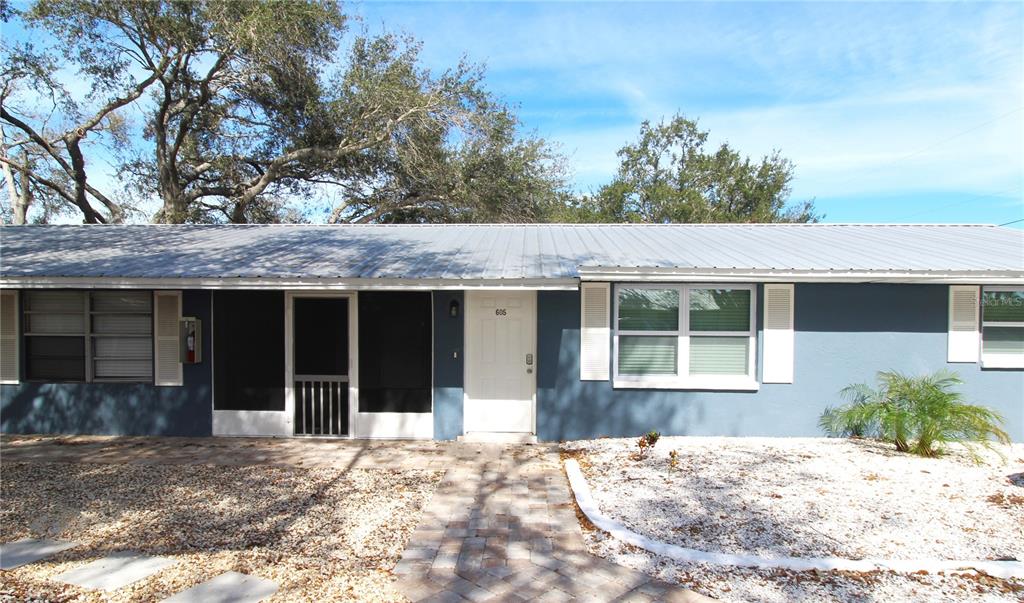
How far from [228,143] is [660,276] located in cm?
1680

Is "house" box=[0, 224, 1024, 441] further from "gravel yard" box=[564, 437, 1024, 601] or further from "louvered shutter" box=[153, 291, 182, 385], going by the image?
"gravel yard" box=[564, 437, 1024, 601]

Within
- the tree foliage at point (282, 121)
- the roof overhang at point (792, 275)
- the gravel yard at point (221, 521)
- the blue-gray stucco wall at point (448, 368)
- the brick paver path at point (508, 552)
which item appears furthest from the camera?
the tree foliage at point (282, 121)

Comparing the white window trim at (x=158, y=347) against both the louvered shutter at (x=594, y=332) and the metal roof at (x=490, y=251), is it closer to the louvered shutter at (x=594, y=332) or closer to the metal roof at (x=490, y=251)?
the metal roof at (x=490, y=251)

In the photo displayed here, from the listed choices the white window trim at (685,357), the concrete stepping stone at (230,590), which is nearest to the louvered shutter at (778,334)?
the white window trim at (685,357)

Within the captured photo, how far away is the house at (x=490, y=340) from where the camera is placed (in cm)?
734

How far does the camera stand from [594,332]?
744cm

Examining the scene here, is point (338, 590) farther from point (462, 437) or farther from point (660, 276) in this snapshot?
point (660, 276)

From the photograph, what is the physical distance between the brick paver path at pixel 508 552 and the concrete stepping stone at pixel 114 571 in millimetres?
1702

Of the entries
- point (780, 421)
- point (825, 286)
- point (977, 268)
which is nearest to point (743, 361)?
point (780, 421)

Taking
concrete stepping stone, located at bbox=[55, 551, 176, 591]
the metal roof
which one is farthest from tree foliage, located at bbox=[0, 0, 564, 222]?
concrete stepping stone, located at bbox=[55, 551, 176, 591]

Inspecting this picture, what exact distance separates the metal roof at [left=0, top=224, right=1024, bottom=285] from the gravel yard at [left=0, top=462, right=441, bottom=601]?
2.38 m

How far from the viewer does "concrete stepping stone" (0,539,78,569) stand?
404cm

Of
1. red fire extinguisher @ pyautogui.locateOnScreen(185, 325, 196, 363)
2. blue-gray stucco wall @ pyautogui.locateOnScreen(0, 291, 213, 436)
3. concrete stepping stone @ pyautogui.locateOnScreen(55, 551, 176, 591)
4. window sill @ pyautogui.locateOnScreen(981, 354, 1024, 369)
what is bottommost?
concrete stepping stone @ pyautogui.locateOnScreen(55, 551, 176, 591)

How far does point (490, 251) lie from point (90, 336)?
576 cm
